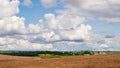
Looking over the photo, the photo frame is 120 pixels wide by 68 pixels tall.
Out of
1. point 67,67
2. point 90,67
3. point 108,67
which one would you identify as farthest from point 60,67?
point 108,67

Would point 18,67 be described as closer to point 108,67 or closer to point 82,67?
point 82,67

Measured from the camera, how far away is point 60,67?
42156 mm

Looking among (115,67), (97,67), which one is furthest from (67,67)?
(115,67)

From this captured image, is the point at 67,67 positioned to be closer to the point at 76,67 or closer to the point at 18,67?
the point at 76,67

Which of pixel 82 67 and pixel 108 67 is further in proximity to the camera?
pixel 82 67

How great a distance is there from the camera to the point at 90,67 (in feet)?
133

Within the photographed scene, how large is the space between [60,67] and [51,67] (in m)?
1.66

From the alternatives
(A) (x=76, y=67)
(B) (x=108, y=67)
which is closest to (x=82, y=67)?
(A) (x=76, y=67)

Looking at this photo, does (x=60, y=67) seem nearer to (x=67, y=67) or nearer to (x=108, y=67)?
(x=67, y=67)

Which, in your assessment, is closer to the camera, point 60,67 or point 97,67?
point 97,67

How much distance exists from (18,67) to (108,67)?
15.9m

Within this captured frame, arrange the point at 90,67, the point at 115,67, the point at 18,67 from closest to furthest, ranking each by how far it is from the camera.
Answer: the point at 115,67
the point at 90,67
the point at 18,67

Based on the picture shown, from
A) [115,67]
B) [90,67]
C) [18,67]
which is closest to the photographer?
[115,67]

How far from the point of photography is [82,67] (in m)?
41.2
